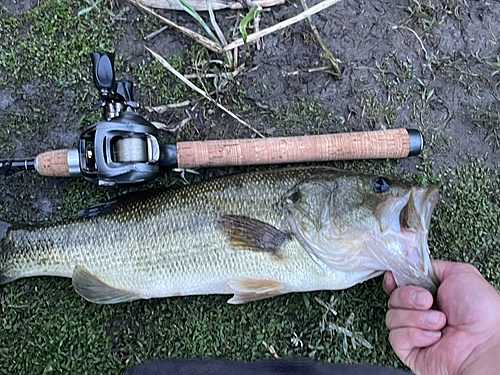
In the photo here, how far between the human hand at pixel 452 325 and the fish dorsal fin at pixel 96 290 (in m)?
1.72

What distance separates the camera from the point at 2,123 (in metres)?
2.85

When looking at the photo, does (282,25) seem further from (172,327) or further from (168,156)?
(172,327)

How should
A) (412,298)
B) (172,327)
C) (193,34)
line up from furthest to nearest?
(193,34), (172,327), (412,298)

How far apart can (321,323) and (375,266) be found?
685 mm

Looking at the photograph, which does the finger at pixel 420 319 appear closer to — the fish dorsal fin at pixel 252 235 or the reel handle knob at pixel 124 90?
the fish dorsal fin at pixel 252 235

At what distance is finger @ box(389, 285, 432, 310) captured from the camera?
2.27 metres

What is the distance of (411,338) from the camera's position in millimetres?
2354

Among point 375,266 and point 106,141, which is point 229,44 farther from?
point 375,266

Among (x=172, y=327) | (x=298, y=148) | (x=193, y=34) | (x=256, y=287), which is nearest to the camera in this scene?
(x=256, y=287)

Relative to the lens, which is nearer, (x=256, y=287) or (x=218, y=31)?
(x=256, y=287)

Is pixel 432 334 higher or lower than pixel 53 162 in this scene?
lower

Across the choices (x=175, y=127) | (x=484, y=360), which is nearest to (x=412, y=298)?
(x=484, y=360)

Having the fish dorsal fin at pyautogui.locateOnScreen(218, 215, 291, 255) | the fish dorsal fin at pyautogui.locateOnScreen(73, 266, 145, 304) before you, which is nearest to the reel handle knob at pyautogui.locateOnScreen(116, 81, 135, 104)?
the fish dorsal fin at pyautogui.locateOnScreen(218, 215, 291, 255)

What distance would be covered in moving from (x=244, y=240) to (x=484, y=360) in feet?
5.18
